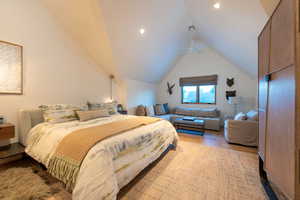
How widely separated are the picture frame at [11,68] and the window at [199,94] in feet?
17.3

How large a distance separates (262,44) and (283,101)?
96 cm

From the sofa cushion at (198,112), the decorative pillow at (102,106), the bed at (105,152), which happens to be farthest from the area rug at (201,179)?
the sofa cushion at (198,112)

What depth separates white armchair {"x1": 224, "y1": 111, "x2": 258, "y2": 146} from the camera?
3.01m

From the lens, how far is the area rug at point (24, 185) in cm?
151

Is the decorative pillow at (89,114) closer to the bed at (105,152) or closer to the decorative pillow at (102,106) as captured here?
the decorative pillow at (102,106)

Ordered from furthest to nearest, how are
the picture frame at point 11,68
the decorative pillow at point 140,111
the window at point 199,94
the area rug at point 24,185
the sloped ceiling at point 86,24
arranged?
the window at point 199,94
the decorative pillow at point 140,111
the sloped ceiling at point 86,24
the picture frame at point 11,68
the area rug at point 24,185

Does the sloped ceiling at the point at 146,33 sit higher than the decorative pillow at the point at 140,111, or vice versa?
the sloped ceiling at the point at 146,33

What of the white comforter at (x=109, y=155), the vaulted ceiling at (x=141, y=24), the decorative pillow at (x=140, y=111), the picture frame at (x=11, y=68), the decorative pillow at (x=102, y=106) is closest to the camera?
the white comforter at (x=109, y=155)

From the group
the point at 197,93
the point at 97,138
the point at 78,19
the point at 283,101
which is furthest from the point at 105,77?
the point at 283,101

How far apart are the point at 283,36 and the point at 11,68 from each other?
392cm

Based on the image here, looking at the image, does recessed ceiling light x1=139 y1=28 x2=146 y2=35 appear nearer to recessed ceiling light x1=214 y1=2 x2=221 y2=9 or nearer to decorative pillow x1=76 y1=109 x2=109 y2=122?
recessed ceiling light x1=214 y1=2 x2=221 y2=9

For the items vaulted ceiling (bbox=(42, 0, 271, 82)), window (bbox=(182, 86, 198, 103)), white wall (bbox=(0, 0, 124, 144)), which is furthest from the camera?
window (bbox=(182, 86, 198, 103))

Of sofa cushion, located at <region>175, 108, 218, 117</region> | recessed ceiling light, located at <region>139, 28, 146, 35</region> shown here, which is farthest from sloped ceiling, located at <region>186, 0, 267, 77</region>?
sofa cushion, located at <region>175, 108, 218, 117</region>

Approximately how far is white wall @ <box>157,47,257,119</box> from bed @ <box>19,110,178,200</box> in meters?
3.38
